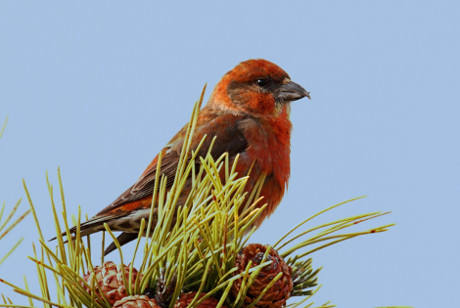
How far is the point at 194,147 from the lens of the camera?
11.2 feet

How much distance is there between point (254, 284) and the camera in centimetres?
171

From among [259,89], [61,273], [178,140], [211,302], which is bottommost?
[211,302]

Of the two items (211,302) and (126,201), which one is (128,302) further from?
(126,201)

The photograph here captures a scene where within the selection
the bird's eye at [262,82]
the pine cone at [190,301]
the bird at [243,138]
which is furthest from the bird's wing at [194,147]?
the pine cone at [190,301]

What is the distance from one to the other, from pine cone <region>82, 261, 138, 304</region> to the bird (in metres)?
0.94

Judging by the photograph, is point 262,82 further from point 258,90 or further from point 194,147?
point 194,147

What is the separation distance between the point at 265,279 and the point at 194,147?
5.82 ft

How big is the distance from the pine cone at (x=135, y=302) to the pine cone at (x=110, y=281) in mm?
83

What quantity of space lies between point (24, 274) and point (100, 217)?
989mm

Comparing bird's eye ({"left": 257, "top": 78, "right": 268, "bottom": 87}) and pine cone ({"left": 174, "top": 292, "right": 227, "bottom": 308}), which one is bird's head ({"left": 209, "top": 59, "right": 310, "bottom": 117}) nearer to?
bird's eye ({"left": 257, "top": 78, "right": 268, "bottom": 87})

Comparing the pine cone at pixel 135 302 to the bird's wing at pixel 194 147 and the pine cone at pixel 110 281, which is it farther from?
Answer: the bird's wing at pixel 194 147

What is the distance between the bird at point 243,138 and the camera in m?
3.18

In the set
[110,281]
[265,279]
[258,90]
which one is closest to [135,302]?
[110,281]

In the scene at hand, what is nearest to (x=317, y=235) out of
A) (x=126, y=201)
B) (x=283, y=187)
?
(x=283, y=187)
